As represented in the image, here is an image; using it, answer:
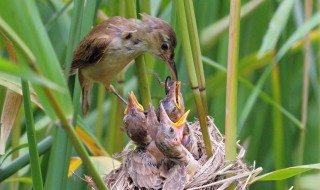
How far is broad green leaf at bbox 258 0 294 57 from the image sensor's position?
7.25ft

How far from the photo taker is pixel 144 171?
6.47 feet

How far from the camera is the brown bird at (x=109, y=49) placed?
2760mm

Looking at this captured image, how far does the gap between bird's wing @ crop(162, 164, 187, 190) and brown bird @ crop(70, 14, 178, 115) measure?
80 centimetres

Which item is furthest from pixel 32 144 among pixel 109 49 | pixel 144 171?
pixel 109 49

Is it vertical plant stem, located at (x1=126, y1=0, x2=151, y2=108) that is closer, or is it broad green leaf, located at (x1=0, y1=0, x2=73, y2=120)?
broad green leaf, located at (x1=0, y1=0, x2=73, y2=120)

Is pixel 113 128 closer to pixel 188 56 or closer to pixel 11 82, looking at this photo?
pixel 11 82

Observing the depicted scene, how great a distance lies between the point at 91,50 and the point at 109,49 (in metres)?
0.10

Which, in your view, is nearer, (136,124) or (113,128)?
(136,124)

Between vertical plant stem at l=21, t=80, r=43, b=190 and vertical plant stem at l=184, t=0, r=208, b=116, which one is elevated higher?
vertical plant stem at l=184, t=0, r=208, b=116

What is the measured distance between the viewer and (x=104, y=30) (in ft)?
9.21

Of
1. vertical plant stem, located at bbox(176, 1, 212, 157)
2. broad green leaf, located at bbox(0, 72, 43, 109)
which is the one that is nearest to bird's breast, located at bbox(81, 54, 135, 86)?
broad green leaf, located at bbox(0, 72, 43, 109)

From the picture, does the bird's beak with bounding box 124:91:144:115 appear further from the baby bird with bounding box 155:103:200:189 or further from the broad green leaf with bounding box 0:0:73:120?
the broad green leaf with bounding box 0:0:73:120

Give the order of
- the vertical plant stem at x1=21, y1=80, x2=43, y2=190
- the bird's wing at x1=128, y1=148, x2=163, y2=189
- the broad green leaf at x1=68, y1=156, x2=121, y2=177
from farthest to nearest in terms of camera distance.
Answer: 1. the broad green leaf at x1=68, y1=156, x2=121, y2=177
2. the bird's wing at x1=128, y1=148, x2=163, y2=189
3. the vertical plant stem at x1=21, y1=80, x2=43, y2=190

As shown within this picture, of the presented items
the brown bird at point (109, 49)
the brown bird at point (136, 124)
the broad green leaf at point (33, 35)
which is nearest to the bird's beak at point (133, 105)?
the brown bird at point (136, 124)
